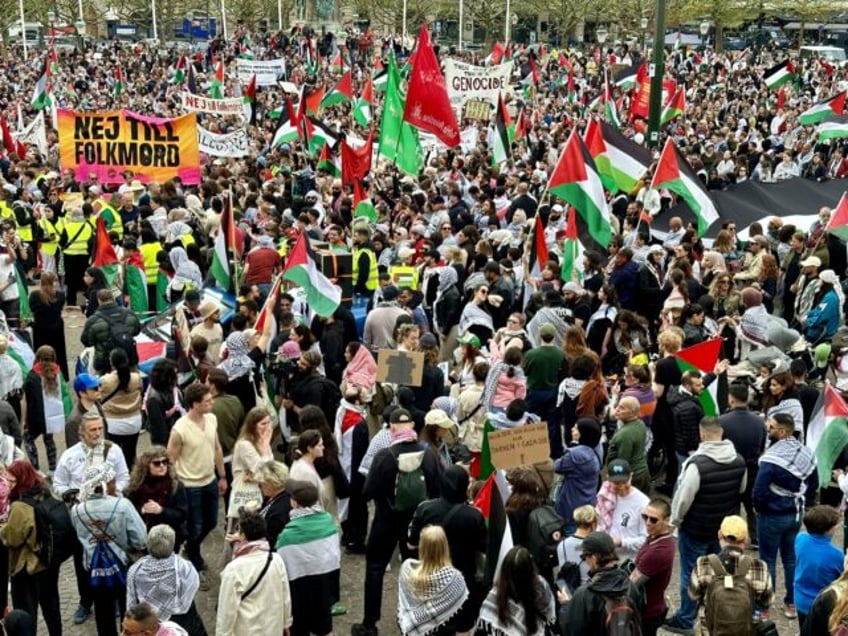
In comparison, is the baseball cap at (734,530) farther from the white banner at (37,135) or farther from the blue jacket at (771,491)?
the white banner at (37,135)

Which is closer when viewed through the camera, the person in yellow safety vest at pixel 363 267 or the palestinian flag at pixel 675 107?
the person in yellow safety vest at pixel 363 267

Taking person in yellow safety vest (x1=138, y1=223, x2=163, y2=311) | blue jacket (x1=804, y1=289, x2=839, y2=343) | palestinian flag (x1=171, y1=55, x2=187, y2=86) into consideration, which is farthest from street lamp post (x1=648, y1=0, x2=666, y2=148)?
palestinian flag (x1=171, y1=55, x2=187, y2=86)

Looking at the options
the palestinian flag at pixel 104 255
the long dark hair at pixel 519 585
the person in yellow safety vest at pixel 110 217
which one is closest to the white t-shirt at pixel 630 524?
the long dark hair at pixel 519 585

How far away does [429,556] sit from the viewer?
6.39 meters

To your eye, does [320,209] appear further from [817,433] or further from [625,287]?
[817,433]

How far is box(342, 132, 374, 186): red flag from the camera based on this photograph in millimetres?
16653

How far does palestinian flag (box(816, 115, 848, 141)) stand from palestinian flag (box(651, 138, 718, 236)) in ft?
27.1

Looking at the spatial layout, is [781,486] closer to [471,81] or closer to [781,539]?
[781,539]

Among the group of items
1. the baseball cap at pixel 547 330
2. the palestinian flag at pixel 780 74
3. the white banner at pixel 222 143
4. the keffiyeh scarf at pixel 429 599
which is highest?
the palestinian flag at pixel 780 74

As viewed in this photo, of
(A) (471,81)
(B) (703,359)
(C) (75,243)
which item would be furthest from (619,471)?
(A) (471,81)

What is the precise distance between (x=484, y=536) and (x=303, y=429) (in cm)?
167

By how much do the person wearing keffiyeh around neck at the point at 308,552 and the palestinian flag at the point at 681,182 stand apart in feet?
26.4

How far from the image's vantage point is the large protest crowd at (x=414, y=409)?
6.61 metres

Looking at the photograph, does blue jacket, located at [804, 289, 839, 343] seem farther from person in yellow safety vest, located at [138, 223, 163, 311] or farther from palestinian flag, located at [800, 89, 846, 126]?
palestinian flag, located at [800, 89, 846, 126]
